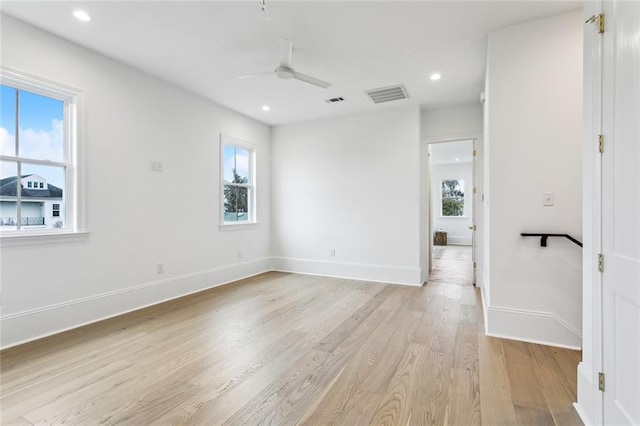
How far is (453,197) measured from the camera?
10.8 m

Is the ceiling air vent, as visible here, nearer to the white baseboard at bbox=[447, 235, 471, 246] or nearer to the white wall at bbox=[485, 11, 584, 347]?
the white wall at bbox=[485, 11, 584, 347]

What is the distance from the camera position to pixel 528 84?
2.69m

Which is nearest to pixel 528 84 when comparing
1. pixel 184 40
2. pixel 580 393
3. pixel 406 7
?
pixel 406 7

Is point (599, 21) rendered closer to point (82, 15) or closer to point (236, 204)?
point (82, 15)

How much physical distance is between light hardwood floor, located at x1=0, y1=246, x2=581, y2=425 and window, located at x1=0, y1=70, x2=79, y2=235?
3.81 feet

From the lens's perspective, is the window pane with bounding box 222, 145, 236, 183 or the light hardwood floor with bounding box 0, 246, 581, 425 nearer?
the light hardwood floor with bounding box 0, 246, 581, 425

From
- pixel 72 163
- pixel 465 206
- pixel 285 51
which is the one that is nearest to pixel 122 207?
pixel 72 163

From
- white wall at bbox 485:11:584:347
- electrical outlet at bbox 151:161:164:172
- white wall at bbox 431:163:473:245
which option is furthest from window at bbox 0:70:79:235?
white wall at bbox 431:163:473:245

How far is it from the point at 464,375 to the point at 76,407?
253cm

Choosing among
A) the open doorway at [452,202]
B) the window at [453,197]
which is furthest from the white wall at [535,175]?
the window at [453,197]

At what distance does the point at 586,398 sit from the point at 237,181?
500 cm

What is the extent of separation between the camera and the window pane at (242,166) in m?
5.36

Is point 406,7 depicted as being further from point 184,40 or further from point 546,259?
point 546,259

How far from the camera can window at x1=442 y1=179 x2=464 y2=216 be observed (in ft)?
34.8
